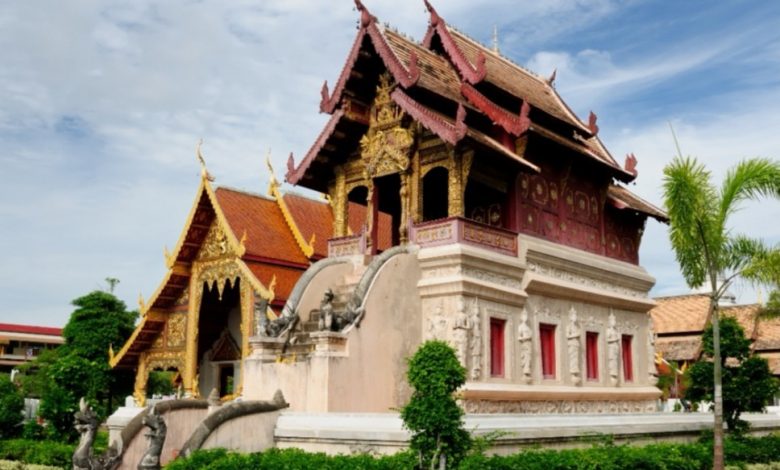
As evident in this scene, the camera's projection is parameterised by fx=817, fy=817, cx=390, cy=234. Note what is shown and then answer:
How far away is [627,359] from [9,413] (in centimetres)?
1481

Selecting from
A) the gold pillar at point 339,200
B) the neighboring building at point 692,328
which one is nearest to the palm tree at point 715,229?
the gold pillar at point 339,200

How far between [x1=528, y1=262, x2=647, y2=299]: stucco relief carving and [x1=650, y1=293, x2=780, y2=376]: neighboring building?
50.4ft

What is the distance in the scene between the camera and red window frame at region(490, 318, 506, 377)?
15328mm

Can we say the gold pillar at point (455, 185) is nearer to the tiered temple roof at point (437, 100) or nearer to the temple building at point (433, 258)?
the temple building at point (433, 258)

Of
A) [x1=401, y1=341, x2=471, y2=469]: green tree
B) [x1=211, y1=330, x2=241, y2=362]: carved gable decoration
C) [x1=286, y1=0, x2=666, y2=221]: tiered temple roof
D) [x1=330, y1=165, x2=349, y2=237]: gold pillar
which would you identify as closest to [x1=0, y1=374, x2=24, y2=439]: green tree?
[x1=211, y1=330, x2=241, y2=362]: carved gable decoration

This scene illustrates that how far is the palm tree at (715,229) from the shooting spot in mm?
14039

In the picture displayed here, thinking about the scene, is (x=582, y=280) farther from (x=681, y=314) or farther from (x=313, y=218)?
(x=681, y=314)

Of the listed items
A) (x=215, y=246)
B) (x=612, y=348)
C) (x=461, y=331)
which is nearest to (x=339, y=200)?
(x=461, y=331)

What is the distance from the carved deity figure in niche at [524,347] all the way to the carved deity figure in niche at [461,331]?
1.89 metres

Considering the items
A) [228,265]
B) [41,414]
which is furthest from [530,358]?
[41,414]

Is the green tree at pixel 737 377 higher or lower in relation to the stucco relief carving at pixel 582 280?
lower

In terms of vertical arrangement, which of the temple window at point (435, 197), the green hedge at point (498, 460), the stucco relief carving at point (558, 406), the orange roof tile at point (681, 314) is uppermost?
the temple window at point (435, 197)

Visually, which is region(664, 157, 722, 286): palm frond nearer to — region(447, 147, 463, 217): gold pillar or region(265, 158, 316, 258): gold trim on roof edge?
region(447, 147, 463, 217): gold pillar

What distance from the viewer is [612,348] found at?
62.6ft
